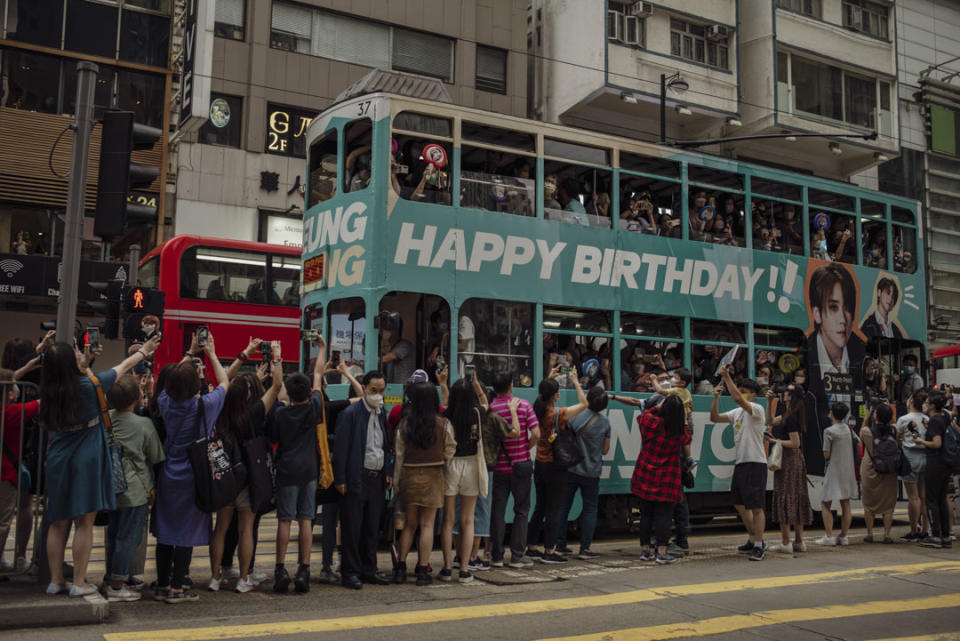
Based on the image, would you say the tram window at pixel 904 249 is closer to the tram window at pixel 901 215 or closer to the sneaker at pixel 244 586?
the tram window at pixel 901 215

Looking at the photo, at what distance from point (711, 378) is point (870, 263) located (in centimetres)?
348

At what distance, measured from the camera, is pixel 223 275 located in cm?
1641

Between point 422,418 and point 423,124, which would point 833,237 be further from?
point 422,418

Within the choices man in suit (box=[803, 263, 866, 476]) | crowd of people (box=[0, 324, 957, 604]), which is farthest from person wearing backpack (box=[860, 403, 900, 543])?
man in suit (box=[803, 263, 866, 476])

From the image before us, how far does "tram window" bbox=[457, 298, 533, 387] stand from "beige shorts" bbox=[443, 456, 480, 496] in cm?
166

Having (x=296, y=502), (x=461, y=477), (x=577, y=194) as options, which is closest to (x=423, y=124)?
(x=577, y=194)

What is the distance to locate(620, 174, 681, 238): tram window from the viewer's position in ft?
34.8

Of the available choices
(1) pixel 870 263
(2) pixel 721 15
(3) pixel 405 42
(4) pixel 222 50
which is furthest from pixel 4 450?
(2) pixel 721 15

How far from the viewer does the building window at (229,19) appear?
22.7 m

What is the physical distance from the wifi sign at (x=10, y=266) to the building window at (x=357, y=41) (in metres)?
8.22

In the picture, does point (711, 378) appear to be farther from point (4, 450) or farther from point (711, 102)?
point (711, 102)

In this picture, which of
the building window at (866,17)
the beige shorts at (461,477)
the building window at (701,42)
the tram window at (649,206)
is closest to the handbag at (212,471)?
the beige shorts at (461,477)

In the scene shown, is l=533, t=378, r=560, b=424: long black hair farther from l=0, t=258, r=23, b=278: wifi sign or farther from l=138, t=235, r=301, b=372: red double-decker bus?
l=0, t=258, r=23, b=278: wifi sign

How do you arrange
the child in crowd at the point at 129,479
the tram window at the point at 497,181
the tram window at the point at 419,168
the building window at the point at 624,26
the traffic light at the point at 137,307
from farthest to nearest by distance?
1. the building window at the point at 624,26
2. the traffic light at the point at 137,307
3. the tram window at the point at 497,181
4. the tram window at the point at 419,168
5. the child in crowd at the point at 129,479
